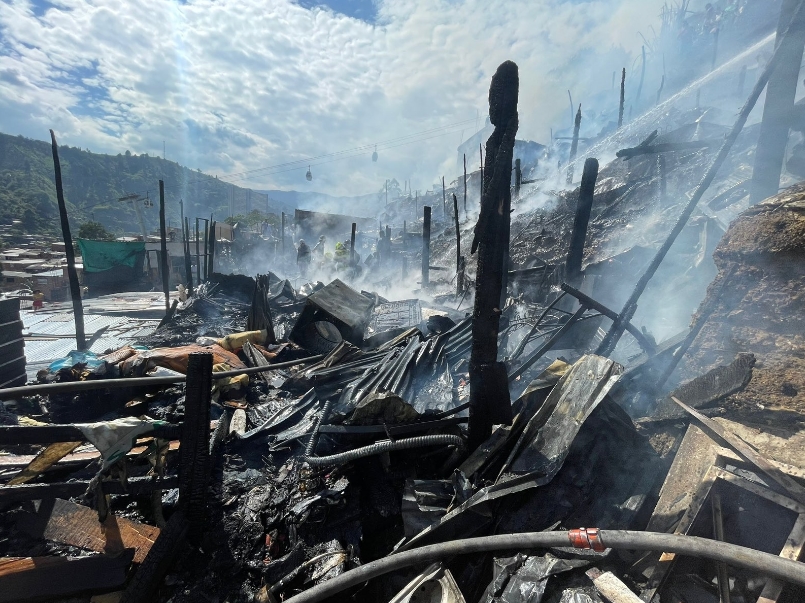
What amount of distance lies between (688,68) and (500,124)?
6723cm

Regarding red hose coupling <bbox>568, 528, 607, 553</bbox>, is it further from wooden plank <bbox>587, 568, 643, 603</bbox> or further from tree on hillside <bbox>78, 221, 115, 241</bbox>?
tree on hillside <bbox>78, 221, 115, 241</bbox>

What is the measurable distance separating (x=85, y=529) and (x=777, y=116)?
13464 millimetres

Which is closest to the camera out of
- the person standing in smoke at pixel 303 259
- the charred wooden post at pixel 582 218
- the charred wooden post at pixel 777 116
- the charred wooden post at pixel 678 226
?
the charred wooden post at pixel 678 226

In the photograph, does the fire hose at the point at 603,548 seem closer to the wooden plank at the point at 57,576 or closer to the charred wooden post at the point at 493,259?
the charred wooden post at the point at 493,259

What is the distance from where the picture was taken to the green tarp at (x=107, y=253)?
2254cm

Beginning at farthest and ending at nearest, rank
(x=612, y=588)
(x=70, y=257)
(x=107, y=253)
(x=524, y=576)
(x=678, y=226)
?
1. (x=107, y=253)
2. (x=70, y=257)
3. (x=678, y=226)
4. (x=524, y=576)
5. (x=612, y=588)

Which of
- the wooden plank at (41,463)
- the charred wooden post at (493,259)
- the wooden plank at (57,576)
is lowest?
the wooden plank at (57,576)

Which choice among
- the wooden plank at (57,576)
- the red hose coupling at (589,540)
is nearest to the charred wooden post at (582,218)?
the red hose coupling at (589,540)

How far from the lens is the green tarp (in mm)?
22541

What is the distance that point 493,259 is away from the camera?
11.9ft

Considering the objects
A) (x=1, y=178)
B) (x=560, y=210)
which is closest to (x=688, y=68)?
(x=560, y=210)

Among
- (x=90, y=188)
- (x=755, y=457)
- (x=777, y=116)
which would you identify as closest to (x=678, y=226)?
(x=755, y=457)

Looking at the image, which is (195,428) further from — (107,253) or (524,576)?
(107,253)

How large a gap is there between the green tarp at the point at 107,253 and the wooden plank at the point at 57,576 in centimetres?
2583
